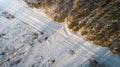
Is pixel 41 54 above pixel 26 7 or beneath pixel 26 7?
beneath

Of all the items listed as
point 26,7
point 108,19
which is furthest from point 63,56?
point 26,7

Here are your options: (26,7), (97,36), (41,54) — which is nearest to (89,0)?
(97,36)

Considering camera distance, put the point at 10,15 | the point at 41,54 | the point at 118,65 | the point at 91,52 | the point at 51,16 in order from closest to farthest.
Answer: the point at 118,65, the point at 91,52, the point at 41,54, the point at 51,16, the point at 10,15

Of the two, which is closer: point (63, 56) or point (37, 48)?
point (63, 56)

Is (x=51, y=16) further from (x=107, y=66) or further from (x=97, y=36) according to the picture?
(x=107, y=66)

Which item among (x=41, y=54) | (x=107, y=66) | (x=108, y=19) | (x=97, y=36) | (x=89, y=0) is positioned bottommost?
(x=41, y=54)

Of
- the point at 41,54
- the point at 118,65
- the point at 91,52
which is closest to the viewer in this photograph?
the point at 118,65
